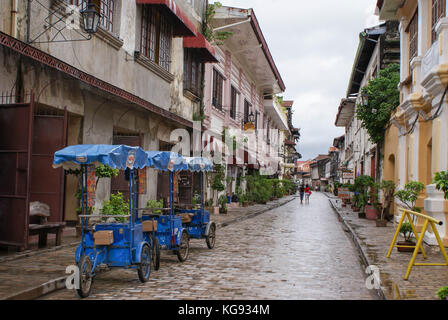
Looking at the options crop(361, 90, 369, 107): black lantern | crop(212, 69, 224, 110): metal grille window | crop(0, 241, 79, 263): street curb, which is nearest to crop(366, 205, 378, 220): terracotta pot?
crop(361, 90, 369, 107): black lantern

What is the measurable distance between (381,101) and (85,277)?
1623cm

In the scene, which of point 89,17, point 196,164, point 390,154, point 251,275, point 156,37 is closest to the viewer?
point 251,275

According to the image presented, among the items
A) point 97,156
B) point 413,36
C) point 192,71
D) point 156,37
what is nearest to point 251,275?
point 97,156

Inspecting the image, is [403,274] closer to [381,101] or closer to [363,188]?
[381,101]

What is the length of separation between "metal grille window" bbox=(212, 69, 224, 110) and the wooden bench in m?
14.7

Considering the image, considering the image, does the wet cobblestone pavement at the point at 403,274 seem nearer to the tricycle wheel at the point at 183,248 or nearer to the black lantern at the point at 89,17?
the tricycle wheel at the point at 183,248

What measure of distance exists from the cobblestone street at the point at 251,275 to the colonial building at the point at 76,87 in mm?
1781

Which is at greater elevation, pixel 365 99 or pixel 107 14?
pixel 107 14

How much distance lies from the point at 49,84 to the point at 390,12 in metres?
11.7

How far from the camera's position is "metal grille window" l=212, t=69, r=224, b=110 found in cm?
2425

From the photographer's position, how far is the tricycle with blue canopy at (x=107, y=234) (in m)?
6.95

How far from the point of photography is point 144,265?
7594mm
